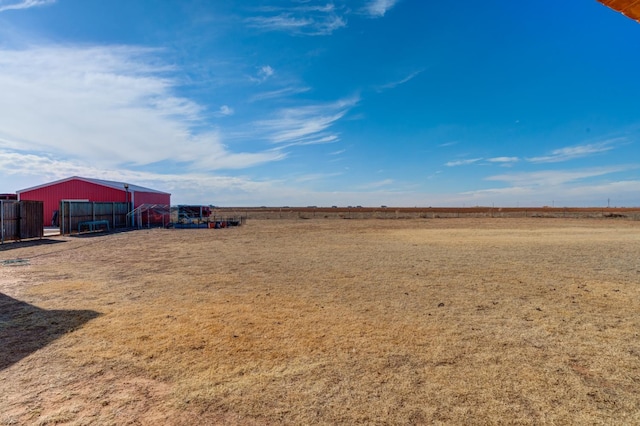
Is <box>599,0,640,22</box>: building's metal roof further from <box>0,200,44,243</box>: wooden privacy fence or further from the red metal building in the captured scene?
the red metal building

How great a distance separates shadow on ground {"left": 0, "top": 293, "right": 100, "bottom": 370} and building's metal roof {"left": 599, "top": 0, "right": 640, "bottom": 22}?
7429mm

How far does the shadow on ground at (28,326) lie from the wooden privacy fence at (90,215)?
65.5 ft

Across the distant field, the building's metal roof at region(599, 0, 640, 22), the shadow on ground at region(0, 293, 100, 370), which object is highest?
the building's metal roof at region(599, 0, 640, 22)

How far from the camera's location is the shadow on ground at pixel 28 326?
457 cm

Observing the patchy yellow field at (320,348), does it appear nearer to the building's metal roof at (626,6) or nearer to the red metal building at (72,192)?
the building's metal roof at (626,6)

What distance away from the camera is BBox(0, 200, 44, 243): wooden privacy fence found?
59.6 ft

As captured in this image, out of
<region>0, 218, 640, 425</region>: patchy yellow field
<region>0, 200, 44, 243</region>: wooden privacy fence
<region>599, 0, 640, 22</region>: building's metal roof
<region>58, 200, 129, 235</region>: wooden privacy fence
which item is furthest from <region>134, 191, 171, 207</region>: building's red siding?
<region>599, 0, 640, 22</region>: building's metal roof

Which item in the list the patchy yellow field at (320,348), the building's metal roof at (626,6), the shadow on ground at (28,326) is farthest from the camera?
the shadow on ground at (28,326)

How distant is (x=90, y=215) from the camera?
26.0 m

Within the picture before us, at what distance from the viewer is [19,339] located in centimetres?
494

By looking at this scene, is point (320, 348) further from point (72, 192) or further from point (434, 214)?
point (434, 214)

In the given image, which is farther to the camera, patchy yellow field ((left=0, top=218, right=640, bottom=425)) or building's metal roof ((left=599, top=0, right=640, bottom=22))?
patchy yellow field ((left=0, top=218, right=640, bottom=425))

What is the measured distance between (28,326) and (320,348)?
193 inches

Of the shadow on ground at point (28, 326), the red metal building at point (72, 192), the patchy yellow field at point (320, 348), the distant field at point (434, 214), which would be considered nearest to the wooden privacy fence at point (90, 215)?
the red metal building at point (72, 192)
